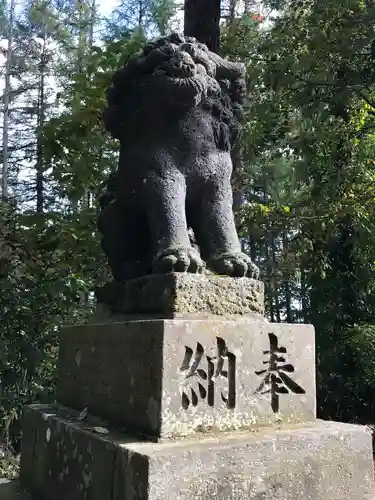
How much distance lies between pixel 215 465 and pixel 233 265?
724 mm

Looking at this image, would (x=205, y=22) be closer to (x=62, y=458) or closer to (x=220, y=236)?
(x=220, y=236)

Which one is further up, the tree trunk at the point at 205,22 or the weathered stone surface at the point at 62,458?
the tree trunk at the point at 205,22

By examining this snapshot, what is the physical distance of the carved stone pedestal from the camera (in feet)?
5.11

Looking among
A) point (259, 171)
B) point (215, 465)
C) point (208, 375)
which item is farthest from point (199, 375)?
point (259, 171)

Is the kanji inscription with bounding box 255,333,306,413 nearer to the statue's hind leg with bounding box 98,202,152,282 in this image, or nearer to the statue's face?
the statue's hind leg with bounding box 98,202,152,282

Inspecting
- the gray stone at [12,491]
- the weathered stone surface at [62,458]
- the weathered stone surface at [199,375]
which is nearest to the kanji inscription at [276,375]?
the weathered stone surface at [199,375]

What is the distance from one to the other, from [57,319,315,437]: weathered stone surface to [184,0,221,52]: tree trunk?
3.17m

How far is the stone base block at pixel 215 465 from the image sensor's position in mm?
1498

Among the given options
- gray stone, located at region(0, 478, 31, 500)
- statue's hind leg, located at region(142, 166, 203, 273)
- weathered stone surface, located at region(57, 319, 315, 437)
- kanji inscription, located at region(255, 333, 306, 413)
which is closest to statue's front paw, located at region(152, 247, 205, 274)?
statue's hind leg, located at region(142, 166, 203, 273)

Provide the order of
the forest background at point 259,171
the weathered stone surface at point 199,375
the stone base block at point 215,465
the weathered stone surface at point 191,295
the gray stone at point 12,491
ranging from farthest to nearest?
1. the forest background at point 259,171
2. the gray stone at point 12,491
3. the weathered stone surface at point 191,295
4. the weathered stone surface at point 199,375
5. the stone base block at point 215,465

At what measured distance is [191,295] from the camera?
1.84 m

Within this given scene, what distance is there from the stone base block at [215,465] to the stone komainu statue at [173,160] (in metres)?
0.62

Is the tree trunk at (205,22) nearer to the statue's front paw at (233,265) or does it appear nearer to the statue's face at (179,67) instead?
the statue's face at (179,67)

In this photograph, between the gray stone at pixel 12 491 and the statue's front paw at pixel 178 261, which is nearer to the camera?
the statue's front paw at pixel 178 261
